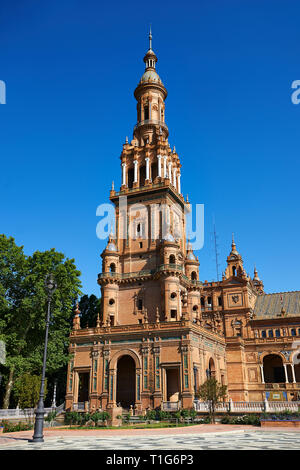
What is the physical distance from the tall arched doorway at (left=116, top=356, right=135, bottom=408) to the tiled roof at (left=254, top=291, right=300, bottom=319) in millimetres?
24786

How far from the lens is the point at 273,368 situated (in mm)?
59500

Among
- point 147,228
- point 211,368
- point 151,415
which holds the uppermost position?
point 147,228

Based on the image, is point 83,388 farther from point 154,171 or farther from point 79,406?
point 154,171

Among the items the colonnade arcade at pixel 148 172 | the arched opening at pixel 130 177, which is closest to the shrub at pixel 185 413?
the colonnade arcade at pixel 148 172

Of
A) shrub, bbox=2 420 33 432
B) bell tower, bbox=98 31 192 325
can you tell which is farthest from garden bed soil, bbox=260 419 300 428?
bell tower, bbox=98 31 192 325

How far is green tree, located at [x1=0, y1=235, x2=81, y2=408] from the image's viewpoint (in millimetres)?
41375

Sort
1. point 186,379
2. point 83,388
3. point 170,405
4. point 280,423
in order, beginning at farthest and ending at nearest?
point 83,388, point 186,379, point 170,405, point 280,423

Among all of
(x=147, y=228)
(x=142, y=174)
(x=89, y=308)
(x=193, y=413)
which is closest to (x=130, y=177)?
(x=142, y=174)

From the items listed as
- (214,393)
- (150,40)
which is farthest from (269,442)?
(150,40)

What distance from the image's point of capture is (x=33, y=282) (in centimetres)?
4328

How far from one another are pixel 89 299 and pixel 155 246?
19.1 meters

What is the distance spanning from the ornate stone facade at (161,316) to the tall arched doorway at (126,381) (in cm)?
10

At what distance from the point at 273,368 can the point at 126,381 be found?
24478mm
